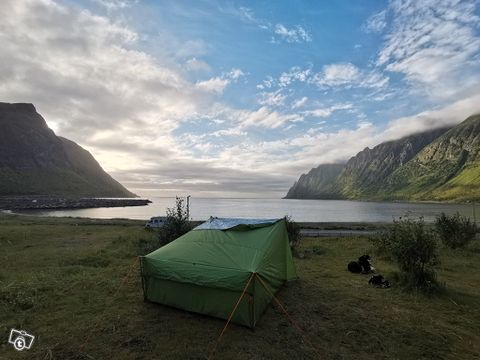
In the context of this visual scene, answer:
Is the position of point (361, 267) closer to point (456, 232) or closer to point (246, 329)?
point (246, 329)

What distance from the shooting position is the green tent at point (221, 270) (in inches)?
328

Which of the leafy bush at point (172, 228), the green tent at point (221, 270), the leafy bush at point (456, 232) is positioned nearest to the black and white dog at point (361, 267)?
the green tent at point (221, 270)

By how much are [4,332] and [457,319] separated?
12399mm

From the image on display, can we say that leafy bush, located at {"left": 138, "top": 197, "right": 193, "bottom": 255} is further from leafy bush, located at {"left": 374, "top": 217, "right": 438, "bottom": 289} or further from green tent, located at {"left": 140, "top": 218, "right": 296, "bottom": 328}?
leafy bush, located at {"left": 374, "top": 217, "right": 438, "bottom": 289}

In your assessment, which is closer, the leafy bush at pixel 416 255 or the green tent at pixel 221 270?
the green tent at pixel 221 270

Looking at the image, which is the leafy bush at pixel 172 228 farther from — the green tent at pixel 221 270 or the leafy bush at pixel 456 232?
the leafy bush at pixel 456 232

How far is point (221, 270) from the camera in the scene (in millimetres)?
8602

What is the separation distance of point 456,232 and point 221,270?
766 inches

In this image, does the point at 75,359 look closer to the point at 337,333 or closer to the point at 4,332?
the point at 4,332

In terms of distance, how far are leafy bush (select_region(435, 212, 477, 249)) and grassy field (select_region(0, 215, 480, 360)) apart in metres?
8.14
